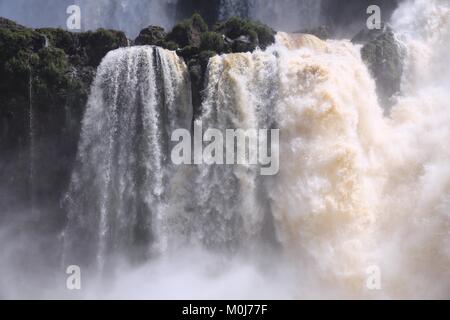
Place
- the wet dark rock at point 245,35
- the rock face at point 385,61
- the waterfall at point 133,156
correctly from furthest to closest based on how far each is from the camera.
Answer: the wet dark rock at point 245,35 < the rock face at point 385,61 < the waterfall at point 133,156

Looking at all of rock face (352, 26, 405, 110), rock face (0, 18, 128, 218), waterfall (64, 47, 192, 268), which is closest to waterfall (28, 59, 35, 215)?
rock face (0, 18, 128, 218)

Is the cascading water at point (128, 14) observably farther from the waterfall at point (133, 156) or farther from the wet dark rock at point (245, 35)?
the waterfall at point (133, 156)

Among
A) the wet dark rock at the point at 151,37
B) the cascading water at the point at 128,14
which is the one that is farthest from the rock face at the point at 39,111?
the cascading water at the point at 128,14

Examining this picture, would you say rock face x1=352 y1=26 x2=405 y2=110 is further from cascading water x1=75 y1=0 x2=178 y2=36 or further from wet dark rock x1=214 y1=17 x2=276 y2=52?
cascading water x1=75 y1=0 x2=178 y2=36

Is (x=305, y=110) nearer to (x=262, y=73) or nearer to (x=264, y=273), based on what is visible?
(x=262, y=73)
